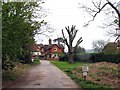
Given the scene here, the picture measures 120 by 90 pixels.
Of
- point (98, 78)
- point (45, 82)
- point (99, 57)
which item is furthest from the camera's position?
point (99, 57)

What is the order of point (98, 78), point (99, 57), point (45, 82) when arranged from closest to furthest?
1. point (45, 82)
2. point (98, 78)
3. point (99, 57)

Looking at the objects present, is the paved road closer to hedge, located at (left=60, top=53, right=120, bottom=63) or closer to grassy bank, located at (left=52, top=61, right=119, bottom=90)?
grassy bank, located at (left=52, top=61, right=119, bottom=90)

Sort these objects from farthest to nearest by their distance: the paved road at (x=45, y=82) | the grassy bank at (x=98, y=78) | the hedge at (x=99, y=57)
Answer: the hedge at (x=99, y=57) < the paved road at (x=45, y=82) < the grassy bank at (x=98, y=78)

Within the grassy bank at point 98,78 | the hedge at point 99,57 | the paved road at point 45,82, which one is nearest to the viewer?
the grassy bank at point 98,78

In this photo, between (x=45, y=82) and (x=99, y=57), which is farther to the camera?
(x=99, y=57)

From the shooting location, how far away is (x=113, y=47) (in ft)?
84.8

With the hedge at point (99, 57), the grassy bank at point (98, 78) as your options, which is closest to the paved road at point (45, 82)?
the grassy bank at point (98, 78)

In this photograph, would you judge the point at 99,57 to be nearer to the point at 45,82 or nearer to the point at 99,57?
the point at 99,57

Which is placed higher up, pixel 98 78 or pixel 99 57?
pixel 99 57

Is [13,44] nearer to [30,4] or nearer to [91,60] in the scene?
[30,4]

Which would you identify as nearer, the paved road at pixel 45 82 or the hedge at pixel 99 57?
the paved road at pixel 45 82

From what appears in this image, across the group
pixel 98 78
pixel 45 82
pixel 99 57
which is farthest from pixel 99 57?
pixel 45 82

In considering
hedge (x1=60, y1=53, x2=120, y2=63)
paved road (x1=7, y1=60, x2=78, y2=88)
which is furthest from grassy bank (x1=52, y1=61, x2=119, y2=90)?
hedge (x1=60, y1=53, x2=120, y2=63)

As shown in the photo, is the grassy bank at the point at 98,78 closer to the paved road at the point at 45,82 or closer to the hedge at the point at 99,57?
the paved road at the point at 45,82
